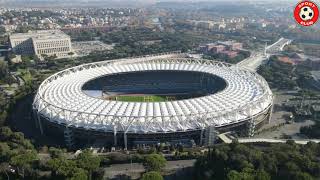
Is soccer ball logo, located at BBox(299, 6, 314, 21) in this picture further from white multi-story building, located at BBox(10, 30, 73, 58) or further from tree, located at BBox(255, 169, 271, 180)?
white multi-story building, located at BBox(10, 30, 73, 58)

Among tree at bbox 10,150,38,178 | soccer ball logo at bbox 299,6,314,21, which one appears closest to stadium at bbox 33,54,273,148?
tree at bbox 10,150,38,178

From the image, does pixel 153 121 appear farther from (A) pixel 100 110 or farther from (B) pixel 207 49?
(B) pixel 207 49

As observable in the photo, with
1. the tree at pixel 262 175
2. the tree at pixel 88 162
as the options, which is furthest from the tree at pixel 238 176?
the tree at pixel 88 162

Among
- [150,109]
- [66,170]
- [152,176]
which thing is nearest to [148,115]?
[150,109]

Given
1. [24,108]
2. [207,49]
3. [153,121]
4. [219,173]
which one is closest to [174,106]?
[153,121]

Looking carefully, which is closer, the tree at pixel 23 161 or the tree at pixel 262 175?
the tree at pixel 262 175

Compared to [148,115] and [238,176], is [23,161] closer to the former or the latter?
[148,115]

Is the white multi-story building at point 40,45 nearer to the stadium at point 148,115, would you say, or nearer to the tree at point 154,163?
the stadium at point 148,115
